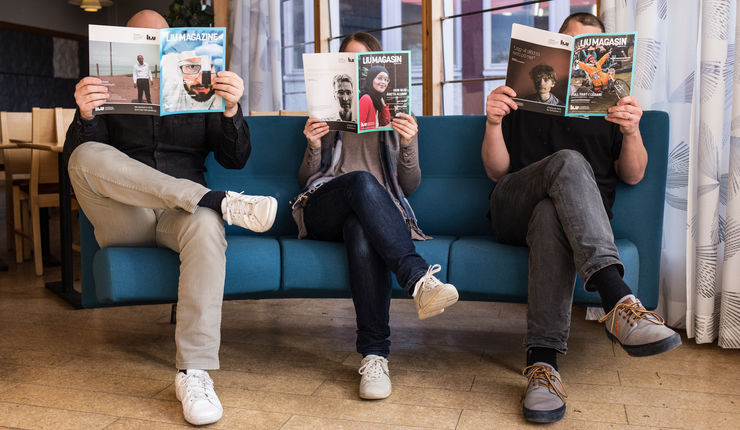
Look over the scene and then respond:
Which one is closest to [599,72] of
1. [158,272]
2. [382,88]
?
[382,88]

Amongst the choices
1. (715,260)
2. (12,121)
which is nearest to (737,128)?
(715,260)

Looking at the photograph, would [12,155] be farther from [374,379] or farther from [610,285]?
[610,285]

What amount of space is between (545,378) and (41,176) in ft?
9.96

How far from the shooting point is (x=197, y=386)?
5.37ft

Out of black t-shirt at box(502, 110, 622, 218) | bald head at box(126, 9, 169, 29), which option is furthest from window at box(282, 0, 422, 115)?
bald head at box(126, 9, 169, 29)

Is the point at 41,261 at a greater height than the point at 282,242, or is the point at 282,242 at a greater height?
the point at 282,242

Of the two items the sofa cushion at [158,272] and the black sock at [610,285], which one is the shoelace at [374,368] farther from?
the black sock at [610,285]

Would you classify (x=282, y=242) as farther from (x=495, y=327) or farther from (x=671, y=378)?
(x=671, y=378)

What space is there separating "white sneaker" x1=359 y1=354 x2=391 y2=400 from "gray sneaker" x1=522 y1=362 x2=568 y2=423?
357 millimetres

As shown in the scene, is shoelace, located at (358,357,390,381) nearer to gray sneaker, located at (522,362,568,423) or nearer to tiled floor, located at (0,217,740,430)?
tiled floor, located at (0,217,740,430)

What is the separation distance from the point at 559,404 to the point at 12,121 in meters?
4.15

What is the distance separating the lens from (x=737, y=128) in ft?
7.18

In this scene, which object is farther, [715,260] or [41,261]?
[41,261]

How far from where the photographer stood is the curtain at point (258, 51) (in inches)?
196
